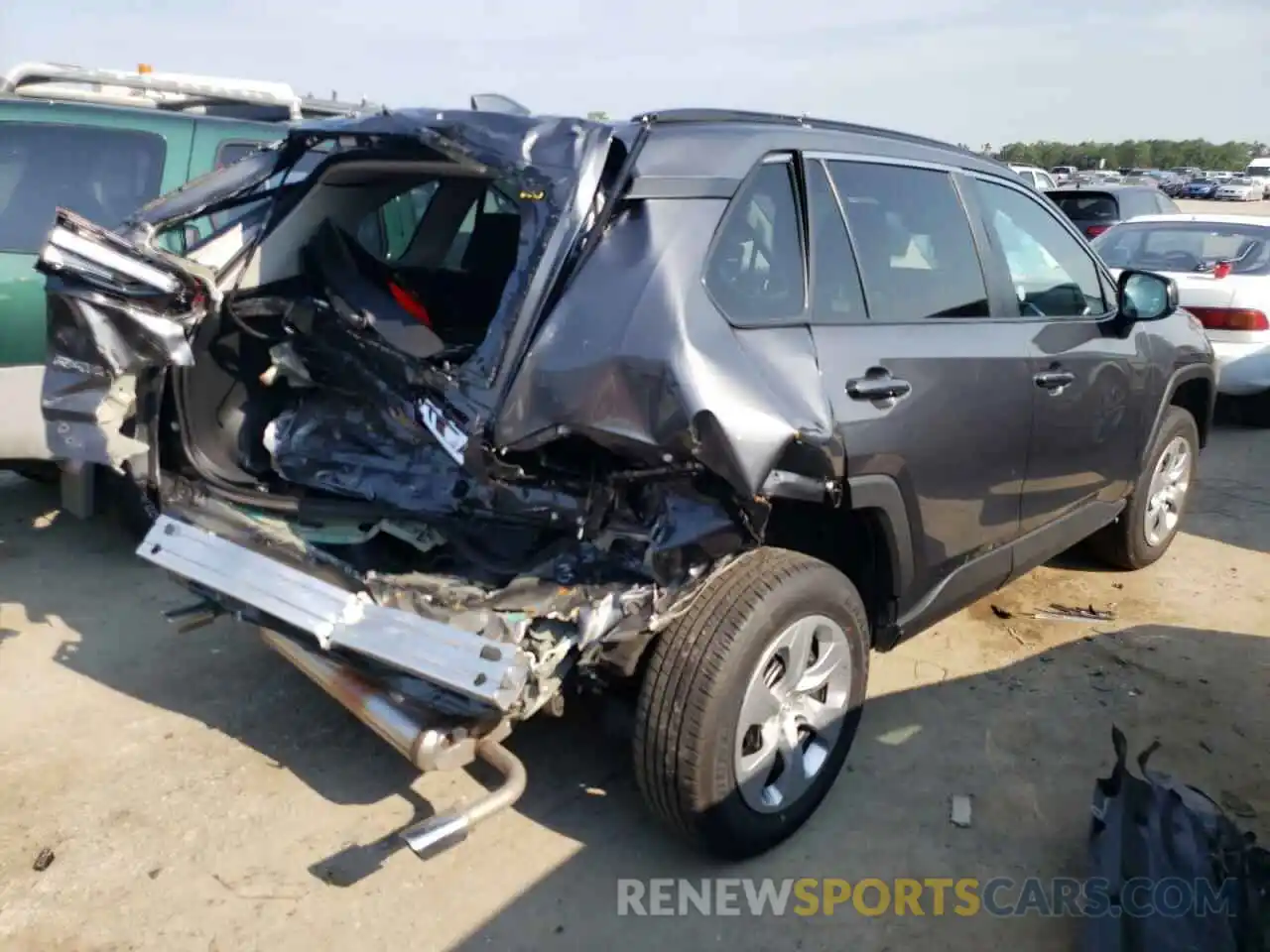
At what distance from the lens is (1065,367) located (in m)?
3.81

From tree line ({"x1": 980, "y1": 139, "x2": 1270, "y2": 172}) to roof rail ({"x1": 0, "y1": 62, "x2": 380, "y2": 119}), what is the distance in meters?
79.6

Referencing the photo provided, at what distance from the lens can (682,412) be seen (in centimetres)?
247

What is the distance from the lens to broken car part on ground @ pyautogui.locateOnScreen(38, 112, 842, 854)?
2.52 meters

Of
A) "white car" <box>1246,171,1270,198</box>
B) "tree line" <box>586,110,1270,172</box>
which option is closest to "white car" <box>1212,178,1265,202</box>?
"white car" <box>1246,171,1270,198</box>

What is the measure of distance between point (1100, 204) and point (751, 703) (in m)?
11.8

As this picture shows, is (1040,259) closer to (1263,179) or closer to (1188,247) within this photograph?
(1188,247)

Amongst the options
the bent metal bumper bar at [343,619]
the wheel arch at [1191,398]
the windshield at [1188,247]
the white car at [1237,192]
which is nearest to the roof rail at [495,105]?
the bent metal bumper bar at [343,619]

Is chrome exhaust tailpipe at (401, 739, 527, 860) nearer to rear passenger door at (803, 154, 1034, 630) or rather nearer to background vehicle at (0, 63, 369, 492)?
rear passenger door at (803, 154, 1034, 630)

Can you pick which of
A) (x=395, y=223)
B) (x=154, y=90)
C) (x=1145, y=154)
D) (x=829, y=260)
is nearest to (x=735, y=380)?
(x=829, y=260)

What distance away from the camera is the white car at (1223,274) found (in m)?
7.60

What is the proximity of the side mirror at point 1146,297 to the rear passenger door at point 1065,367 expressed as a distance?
63 millimetres

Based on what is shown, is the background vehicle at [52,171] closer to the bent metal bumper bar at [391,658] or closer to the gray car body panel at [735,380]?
the bent metal bumper bar at [391,658]

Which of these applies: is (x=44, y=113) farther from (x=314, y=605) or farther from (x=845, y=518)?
(x=845, y=518)

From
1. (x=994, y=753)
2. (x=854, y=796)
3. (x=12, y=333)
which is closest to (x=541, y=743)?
(x=854, y=796)
